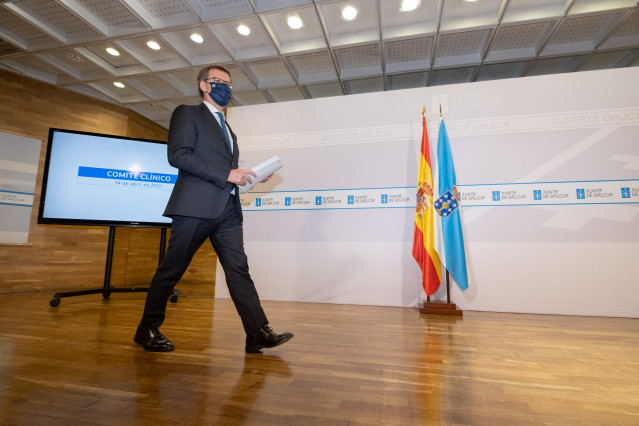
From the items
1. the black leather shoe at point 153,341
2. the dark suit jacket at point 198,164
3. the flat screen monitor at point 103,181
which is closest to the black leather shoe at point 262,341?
the black leather shoe at point 153,341

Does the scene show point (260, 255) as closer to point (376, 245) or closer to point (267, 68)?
point (376, 245)

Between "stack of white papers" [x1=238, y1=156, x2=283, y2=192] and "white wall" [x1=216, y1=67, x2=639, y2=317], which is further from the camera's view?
"white wall" [x1=216, y1=67, x2=639, y2=317]

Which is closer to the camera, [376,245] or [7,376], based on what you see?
[7,376]

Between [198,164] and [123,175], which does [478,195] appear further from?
[123,175]

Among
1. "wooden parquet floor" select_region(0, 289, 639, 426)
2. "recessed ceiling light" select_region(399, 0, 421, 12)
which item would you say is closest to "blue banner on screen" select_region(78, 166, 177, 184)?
"wooden parquet floor" select_region(0, 289, 639, 426)

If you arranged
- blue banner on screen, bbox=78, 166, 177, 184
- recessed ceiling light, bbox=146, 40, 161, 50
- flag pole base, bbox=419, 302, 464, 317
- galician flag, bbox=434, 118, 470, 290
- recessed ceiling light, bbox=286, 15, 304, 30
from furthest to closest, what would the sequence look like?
recessed ceiling light, bbox=146, 40, 161, 50, recessed ceiling light, bbox=286, 15, 304, 30, blue banner on screen, bbox=78, 166, 177, 184, galician flag, bbox=434, 118, 470, 290, flag pole base, bbox=419, 302, 464, 317

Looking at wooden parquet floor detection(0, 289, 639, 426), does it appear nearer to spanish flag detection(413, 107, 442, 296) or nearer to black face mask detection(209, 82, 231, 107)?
spanish flag detection(413, 107, 442, 296)

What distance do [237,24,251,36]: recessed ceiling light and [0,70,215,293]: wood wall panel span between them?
9.39ft

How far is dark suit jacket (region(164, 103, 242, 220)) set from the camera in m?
1.43

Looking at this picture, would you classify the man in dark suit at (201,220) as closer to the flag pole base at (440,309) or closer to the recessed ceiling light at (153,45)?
the flag pole base at (440,309)

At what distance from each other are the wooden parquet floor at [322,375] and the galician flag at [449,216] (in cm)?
73

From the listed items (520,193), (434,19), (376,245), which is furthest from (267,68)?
(520,193)

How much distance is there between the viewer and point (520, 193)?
304 centimetres

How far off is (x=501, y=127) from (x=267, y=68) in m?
2.92
